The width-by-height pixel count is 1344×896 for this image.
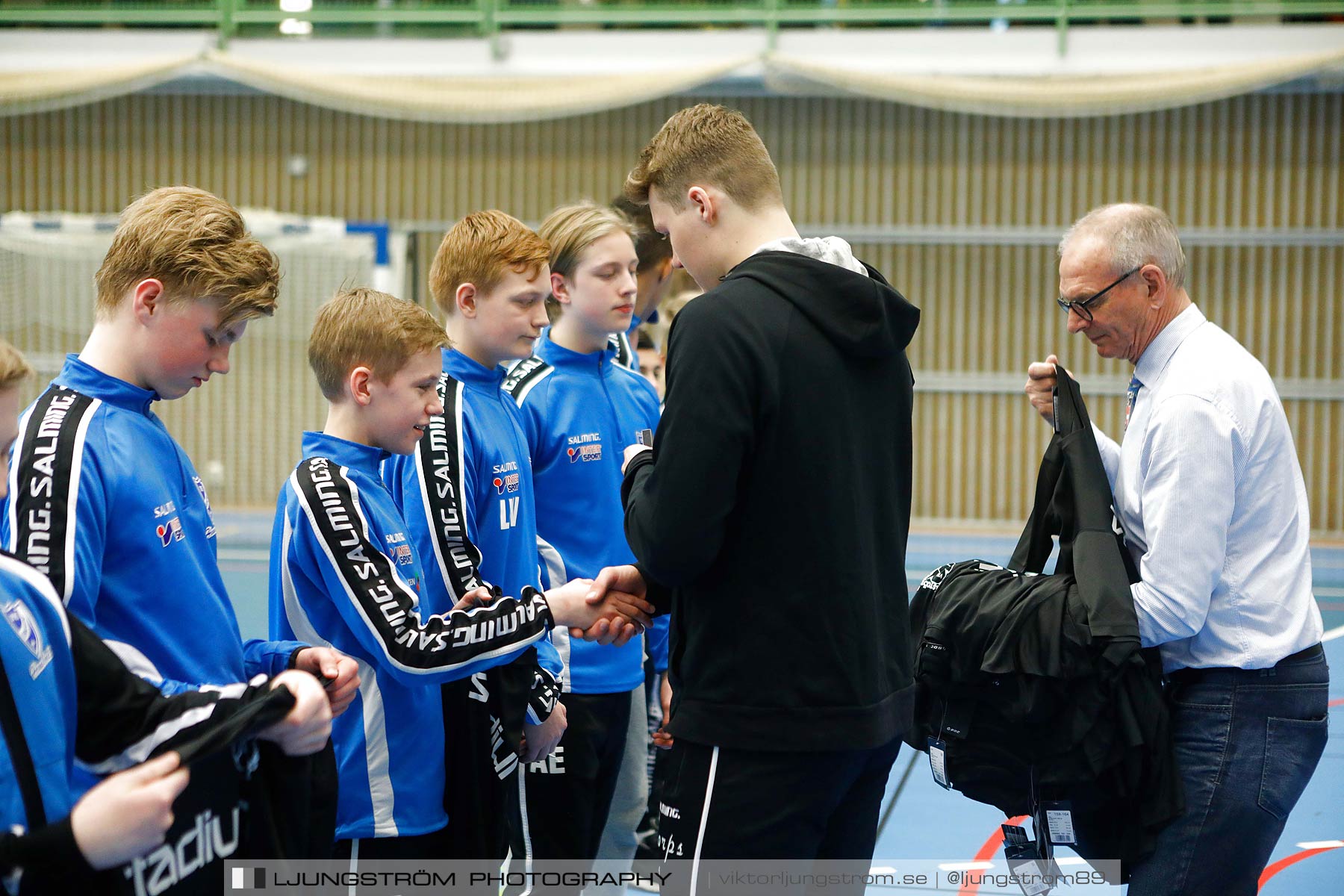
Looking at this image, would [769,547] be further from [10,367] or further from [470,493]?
[10,367]

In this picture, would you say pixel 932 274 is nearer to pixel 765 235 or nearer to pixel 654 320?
pixel 654 320

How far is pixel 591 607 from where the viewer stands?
2.40 meters

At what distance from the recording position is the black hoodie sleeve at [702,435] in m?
1.86

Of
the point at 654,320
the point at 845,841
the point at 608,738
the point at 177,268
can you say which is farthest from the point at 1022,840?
the point at 654,320

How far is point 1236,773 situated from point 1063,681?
14.7 inches

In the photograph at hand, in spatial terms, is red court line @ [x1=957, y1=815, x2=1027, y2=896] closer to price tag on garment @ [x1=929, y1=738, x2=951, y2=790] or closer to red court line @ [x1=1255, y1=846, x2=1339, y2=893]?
red court line @ [x1=1255, y1=846, x2=1339, y2=893]

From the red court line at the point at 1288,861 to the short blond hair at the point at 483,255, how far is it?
125 inches

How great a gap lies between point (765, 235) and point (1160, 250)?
3.26 ft

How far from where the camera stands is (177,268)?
1.88 m

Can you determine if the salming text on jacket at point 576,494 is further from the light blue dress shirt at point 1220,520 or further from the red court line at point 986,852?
the red court line at point 986,852

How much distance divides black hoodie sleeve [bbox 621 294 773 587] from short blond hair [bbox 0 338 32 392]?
3.02ft

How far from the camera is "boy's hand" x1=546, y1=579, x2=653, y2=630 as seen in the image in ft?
7.85

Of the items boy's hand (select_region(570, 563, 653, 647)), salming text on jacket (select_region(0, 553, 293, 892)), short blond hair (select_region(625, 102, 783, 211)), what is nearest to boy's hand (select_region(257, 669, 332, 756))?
salming text on jacket (select_region(0, 553, 293, 892))

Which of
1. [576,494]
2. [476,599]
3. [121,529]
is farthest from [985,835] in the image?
[121,529]
